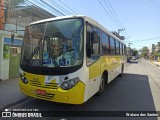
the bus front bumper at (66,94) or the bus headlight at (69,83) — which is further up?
the bus headlight at (69,83)

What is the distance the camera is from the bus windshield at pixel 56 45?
17.5 feet

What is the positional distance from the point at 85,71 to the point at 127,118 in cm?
177

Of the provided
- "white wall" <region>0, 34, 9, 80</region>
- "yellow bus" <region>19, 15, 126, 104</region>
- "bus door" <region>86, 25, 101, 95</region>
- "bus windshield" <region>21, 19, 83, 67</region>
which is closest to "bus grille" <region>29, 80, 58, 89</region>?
"yellow bus" <region>19, 15, 126, 104</region>

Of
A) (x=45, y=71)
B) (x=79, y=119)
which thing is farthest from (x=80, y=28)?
(x=79, y=119)

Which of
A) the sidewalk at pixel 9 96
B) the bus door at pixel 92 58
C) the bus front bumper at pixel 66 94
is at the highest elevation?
the bus door at pixel 92 58

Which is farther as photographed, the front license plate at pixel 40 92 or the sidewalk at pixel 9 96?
the sidewalk at pixel 9 96

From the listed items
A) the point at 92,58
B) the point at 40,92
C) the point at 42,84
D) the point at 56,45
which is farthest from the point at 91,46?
the point at 40,92

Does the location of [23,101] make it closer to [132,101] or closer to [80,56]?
[80,56]

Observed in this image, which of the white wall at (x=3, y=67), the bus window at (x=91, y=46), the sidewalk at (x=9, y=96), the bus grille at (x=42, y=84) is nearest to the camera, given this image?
the bus grille at (x=42, y=84)

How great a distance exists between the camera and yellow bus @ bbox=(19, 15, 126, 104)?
16.9 feet

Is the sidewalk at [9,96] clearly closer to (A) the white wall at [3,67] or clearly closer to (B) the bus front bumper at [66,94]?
(A) the white wall at [3,67]

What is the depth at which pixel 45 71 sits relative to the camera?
17.6 feet

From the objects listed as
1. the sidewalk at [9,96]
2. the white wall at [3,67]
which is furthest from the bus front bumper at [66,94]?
the white wall at [3,67]

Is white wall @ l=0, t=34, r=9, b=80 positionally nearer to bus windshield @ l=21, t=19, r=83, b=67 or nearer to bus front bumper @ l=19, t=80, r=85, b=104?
bus windshield @ l=21, t=19, r=83, b=67
